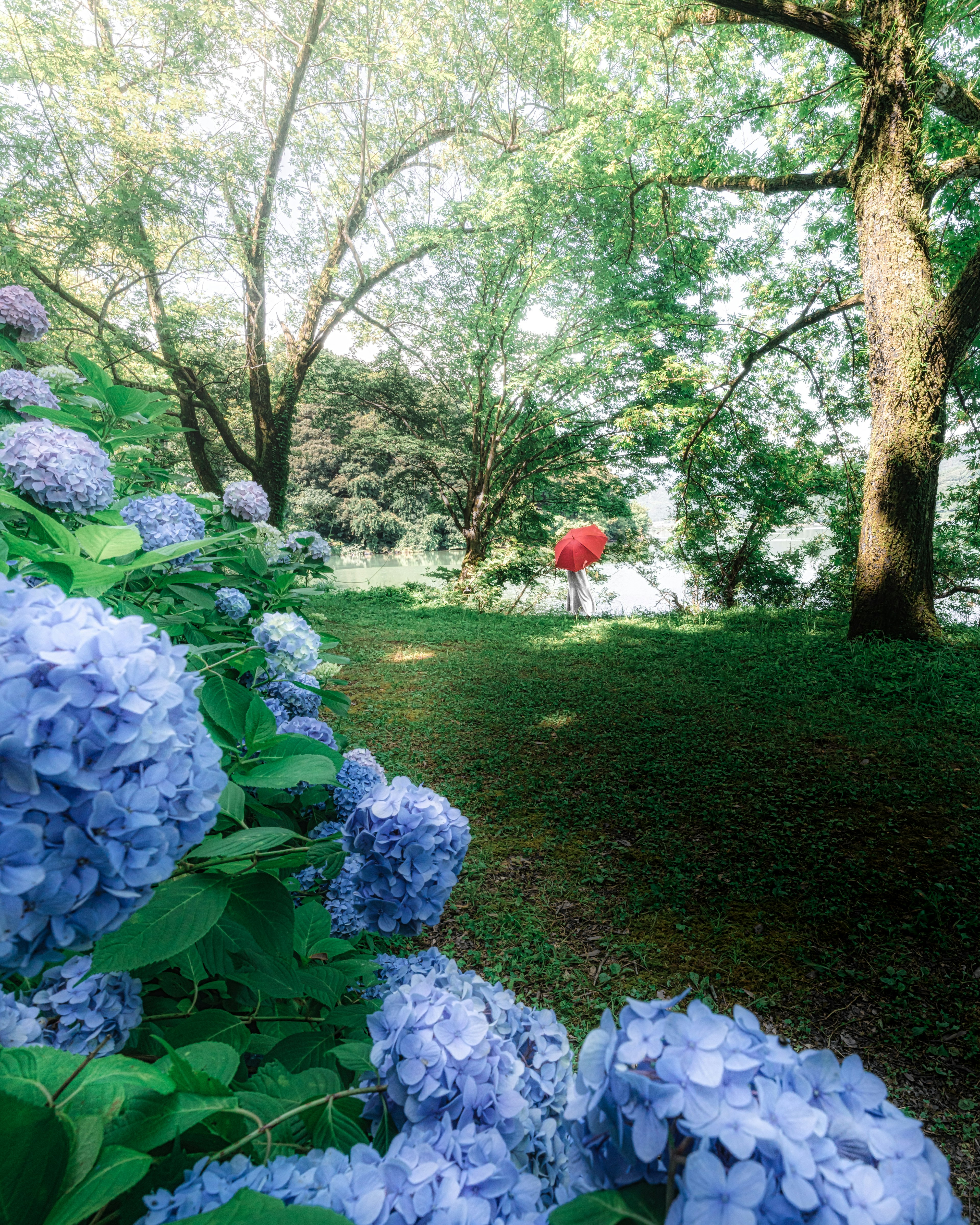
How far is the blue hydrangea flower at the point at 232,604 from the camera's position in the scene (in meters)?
1.63

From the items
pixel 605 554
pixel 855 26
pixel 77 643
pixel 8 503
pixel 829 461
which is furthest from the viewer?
pixel 605 554

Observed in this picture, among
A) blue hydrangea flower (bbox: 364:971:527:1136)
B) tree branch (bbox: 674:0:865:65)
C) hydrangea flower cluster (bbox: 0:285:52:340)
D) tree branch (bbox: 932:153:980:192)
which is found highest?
tree branch (bbox: 674:0:865:65)

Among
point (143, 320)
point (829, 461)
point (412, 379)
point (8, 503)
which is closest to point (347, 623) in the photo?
point (143, 320)

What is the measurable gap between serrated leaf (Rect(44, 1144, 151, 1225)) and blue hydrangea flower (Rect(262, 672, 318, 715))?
3.57 ft

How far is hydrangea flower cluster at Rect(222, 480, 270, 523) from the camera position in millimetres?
2145

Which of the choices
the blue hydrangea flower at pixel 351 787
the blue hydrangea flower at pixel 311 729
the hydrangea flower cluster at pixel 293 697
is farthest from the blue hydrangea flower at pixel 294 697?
the blue hydrangea flower at pixel 351 787

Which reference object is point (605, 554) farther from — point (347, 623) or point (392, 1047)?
point (392, 1047)

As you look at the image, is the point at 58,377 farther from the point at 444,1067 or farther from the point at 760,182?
the point at 760,182

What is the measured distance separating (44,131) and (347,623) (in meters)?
6.76

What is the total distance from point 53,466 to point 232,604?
0.51m

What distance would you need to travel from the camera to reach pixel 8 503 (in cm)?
102

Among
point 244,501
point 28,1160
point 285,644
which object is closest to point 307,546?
point 244,501

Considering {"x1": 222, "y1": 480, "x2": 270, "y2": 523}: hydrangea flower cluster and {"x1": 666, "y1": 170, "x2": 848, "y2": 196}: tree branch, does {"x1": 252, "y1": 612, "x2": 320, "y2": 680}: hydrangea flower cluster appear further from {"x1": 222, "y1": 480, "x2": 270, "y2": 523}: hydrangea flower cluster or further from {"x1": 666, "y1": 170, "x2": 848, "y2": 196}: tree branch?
{"x1": 666, "y1": 170, "x2": 848, "y2": 196}: tree branch

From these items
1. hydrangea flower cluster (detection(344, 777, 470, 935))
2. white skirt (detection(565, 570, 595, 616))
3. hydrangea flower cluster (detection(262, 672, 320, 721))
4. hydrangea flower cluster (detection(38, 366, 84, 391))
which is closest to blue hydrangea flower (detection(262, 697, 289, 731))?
hydrangea flower cluster (detection(262, 672, 320, 721))
